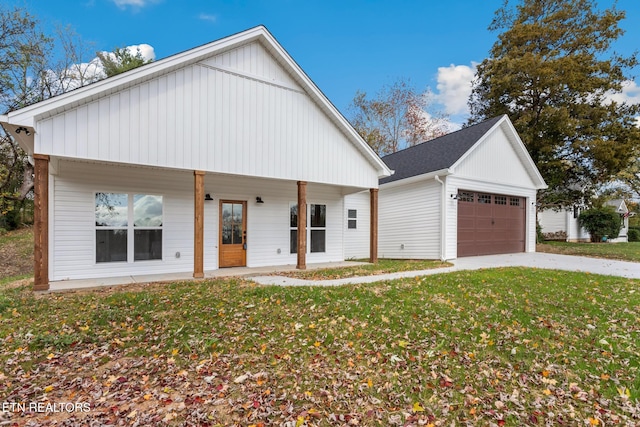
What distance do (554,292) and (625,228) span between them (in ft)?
98.4

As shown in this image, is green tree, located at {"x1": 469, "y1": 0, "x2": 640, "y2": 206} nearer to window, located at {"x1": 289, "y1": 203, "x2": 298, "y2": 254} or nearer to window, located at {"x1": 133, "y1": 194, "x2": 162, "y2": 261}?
window, located at {"x1": 289, "y1": 203, "x2": 298, "y2": 254}

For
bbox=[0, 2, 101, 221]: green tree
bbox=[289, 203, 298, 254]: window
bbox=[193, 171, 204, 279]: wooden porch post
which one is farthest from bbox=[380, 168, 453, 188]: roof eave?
bbox=[0, 2, 101, 221]: green tree

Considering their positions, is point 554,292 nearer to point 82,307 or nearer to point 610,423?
point 610,423

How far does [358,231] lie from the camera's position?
13.7 m

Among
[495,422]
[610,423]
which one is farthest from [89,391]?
[610,423]

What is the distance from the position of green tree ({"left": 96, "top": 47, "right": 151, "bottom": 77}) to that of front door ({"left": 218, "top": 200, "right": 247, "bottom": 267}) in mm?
14761

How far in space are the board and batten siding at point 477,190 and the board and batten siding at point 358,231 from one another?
349 cm

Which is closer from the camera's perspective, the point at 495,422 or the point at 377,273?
the point at 495,422

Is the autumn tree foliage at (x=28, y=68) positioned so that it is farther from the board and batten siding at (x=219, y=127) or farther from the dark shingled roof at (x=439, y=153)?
the dark shingled roof at (x=439, y=153)

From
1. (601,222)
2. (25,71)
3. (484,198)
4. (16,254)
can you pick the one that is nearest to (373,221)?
(484,198)

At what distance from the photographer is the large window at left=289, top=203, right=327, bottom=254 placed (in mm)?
10617

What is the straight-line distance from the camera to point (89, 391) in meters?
2.98

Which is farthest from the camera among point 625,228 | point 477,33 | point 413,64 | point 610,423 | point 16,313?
point 625,228

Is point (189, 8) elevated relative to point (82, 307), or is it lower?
elevated
